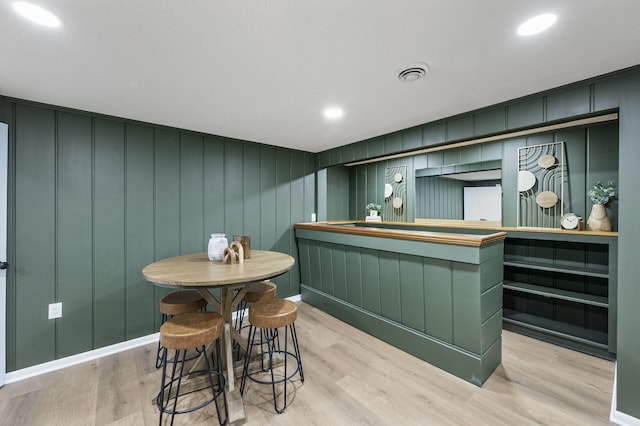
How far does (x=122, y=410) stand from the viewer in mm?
1821

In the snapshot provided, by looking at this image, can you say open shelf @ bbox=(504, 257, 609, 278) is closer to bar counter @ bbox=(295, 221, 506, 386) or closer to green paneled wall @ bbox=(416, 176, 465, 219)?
bar counter @ bbox=(295, 221, 506, 386)

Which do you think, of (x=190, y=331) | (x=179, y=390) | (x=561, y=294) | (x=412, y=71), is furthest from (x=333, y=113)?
(x=561, y=294)

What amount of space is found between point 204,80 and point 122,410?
7.32 ft

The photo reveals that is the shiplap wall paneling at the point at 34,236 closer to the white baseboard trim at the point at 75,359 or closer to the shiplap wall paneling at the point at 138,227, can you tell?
the white baseboard trim at the point at 75,359

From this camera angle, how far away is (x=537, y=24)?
4.29ft

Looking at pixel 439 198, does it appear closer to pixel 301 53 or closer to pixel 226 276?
pixel 301 53

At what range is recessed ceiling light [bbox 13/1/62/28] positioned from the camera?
3.88 feet

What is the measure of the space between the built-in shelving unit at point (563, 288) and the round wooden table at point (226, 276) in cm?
254

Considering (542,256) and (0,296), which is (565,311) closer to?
(542,256)

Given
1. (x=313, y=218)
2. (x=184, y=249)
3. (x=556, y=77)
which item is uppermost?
(x=556, y=77)

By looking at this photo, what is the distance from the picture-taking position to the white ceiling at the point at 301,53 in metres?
1.22

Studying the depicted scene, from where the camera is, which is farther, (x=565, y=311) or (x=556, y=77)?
(x=565, y=311)

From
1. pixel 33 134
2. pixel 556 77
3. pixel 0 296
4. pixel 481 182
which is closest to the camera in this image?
pixel 556 77

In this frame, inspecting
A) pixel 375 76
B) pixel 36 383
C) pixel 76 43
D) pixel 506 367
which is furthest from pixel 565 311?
pixel 36 383
